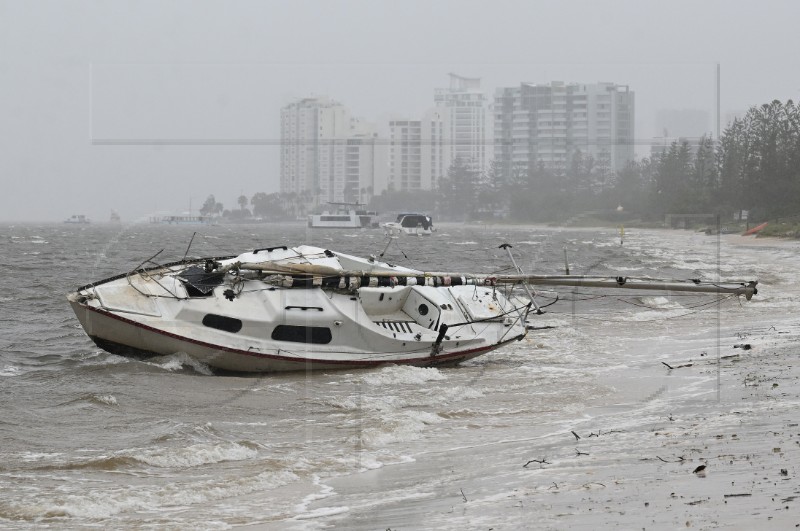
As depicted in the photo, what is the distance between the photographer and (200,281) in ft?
74.3

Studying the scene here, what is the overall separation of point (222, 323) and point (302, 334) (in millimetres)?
1815

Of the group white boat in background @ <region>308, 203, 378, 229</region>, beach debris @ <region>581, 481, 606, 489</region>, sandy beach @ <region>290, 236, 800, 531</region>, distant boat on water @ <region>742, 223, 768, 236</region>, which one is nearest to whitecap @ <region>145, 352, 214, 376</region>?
sandy beach @ <region>290, 236, 800, 531</region>

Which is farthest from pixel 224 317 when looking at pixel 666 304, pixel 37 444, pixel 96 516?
pixel 666 304

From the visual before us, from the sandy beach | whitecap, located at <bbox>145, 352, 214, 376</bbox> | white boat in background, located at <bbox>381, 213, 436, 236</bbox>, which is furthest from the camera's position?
white boat in background, located at <bbox>381, 213, 436, 236</bbox>

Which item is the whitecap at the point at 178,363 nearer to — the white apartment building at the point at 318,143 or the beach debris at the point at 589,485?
the beach debris at the point at 589,485

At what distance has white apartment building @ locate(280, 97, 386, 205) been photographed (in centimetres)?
5547

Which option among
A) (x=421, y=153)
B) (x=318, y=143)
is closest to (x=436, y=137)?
(x=421, y=153)

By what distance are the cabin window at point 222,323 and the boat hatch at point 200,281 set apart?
58cm

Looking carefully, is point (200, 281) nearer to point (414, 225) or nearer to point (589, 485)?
point (589, 485)

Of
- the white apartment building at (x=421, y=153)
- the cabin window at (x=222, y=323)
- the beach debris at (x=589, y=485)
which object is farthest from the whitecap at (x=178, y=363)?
the white apartment building at (x=421, y=153)

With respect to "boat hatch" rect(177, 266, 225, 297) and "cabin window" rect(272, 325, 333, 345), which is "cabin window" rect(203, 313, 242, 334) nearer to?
"boat hatch" rect(177, 266, 225, 297)

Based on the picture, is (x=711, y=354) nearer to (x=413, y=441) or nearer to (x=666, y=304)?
(x=413, y=441)

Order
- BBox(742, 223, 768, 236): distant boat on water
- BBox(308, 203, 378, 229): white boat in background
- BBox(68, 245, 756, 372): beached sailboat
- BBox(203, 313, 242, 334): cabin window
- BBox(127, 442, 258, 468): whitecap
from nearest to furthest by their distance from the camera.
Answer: BBox(127, 442, 258, 468): whitecap < BBox(68, 245, 756, 372): beached sailboat < BBox(203, 313, 242, 334): cabin window < BBox(742, 223, 768, 236): distant boat on water < BBox(308, 203, 378, 229): white boat in background

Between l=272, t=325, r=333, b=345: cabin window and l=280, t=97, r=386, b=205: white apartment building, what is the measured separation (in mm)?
21016
